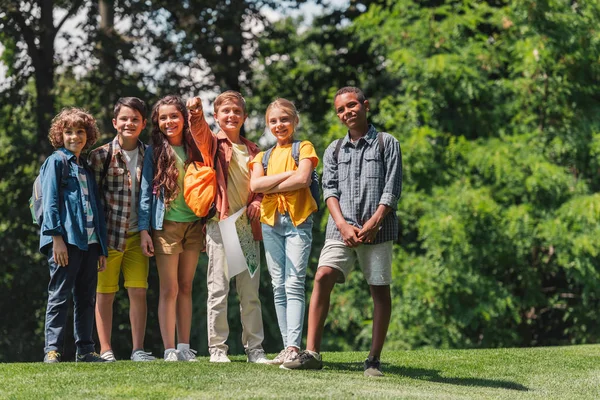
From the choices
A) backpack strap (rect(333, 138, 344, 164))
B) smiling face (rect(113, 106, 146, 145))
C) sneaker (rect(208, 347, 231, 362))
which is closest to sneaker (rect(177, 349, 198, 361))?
sneaker (rect(208, 347, 231, 362))

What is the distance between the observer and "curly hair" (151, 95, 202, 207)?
7445 mm

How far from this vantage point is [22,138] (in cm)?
1814

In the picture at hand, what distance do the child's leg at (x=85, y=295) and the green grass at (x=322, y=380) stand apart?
37 cm

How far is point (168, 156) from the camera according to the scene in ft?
24.6

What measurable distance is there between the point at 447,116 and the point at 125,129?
11.0 metres

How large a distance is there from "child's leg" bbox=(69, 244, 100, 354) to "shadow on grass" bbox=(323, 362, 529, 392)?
1.87m

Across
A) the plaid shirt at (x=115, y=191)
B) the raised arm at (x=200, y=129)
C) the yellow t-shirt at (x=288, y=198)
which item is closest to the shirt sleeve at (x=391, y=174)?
the yellow t-shirt at (x=288, y=198)

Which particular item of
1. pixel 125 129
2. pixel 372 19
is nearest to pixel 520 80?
pixel 372 19

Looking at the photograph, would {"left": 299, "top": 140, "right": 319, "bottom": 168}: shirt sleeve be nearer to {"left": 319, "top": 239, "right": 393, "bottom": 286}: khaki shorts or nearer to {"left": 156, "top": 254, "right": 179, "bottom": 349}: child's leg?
{"left": 319, "top": 239, "right": 393, "bottom": 286}: khaki shorts

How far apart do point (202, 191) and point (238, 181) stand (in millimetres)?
305

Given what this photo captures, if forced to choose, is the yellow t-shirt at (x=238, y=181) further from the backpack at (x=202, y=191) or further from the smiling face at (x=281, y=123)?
the smiling face at (x=281, y=123)

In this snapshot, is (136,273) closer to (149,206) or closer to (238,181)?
(149,206)

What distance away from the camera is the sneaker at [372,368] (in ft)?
22.8

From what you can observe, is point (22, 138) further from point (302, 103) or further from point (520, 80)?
point (520, 80)
